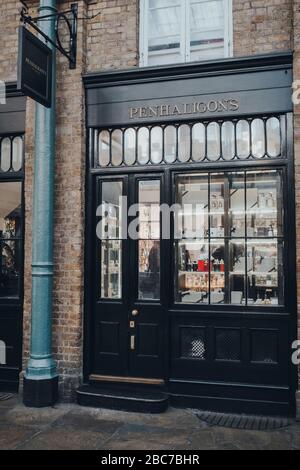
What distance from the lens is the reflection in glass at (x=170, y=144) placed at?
20.2 ft

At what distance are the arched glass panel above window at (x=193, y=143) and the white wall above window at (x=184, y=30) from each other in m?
0.92

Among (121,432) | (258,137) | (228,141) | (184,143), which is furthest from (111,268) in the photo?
(258,137)

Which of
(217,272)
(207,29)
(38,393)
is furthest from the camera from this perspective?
(207,29)

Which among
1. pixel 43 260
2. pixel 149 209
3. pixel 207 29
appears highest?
pixel 207 29

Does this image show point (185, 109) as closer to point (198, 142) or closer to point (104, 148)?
point (198, 142)

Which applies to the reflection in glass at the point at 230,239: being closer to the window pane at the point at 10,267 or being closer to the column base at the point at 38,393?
the column base at the point at 38,393

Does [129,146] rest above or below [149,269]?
above

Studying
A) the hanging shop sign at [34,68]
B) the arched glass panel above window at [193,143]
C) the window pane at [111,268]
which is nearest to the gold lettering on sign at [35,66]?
the hanging shop sign at [34,68]

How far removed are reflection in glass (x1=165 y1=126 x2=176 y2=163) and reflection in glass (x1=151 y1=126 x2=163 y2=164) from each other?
82 millimetres

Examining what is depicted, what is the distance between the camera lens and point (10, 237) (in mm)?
6785

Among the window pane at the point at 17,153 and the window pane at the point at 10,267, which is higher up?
the window pane at the point at 17,153

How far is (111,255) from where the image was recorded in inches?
252

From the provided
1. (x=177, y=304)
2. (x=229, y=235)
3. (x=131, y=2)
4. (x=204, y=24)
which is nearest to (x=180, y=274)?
(x=177, y=304)

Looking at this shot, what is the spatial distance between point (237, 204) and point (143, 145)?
1.47 m
